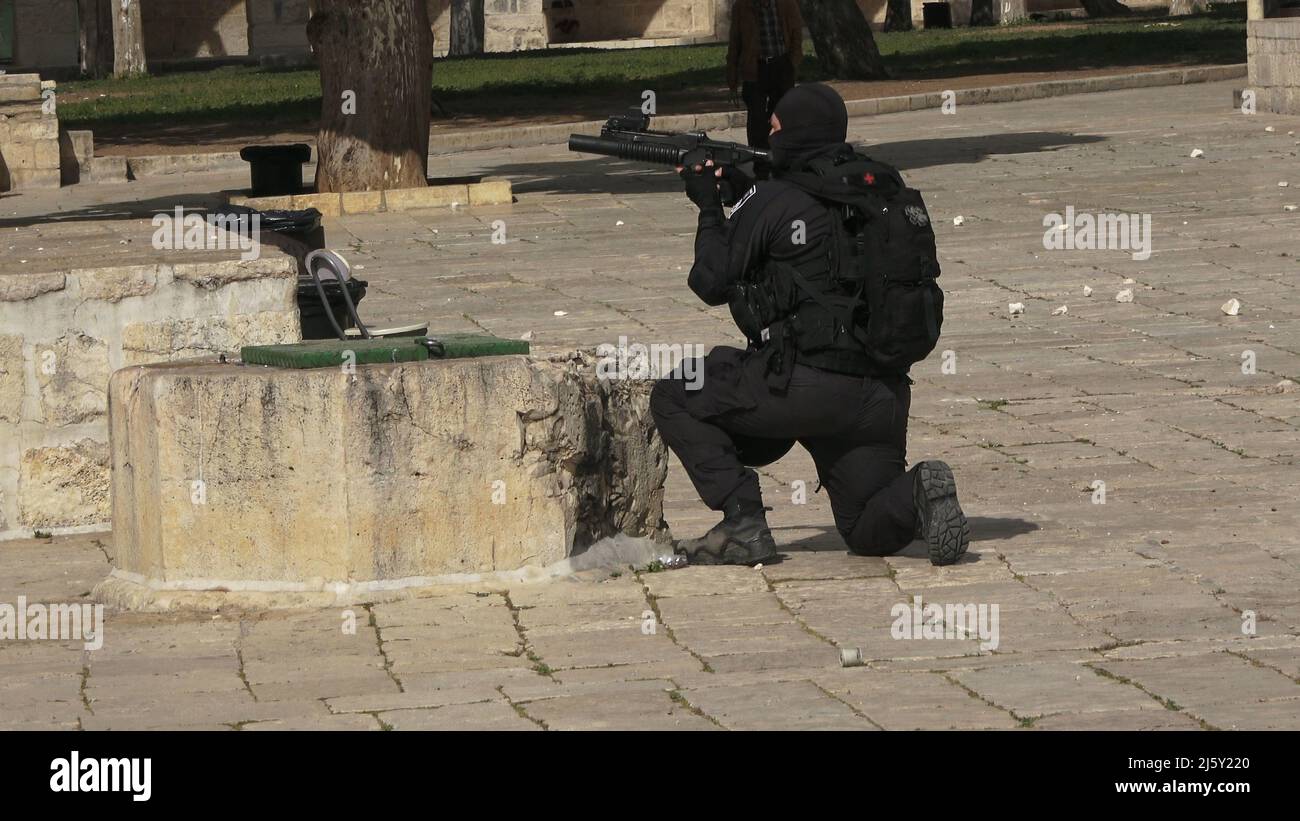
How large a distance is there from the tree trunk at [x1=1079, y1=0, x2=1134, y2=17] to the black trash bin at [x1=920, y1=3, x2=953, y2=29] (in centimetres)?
287

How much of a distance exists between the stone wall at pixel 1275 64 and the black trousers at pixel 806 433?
14141mm

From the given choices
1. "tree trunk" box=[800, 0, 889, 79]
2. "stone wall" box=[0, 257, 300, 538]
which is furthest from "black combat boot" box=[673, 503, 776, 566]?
"tree trunk" box=[800, 0, 889, 79]

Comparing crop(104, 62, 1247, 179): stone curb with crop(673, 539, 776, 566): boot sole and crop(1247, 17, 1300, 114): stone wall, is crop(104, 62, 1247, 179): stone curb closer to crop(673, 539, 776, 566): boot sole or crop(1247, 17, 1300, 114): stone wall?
crop(1247, 17, 1300, 114): stone wall

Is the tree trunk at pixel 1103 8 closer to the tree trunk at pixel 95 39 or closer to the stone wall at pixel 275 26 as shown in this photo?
the stone wall at pixel 275 26

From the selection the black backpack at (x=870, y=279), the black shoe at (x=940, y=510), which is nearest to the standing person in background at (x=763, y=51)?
the black backpack at (x=870, y=279)

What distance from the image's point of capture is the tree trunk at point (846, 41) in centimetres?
2655

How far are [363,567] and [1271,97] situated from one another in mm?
15580

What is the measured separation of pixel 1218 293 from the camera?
1152 centimetres

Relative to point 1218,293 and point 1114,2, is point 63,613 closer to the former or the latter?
point 1218,293

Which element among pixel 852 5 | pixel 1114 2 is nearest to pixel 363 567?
pixel 852 5

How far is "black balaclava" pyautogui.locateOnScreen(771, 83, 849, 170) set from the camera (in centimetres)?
647

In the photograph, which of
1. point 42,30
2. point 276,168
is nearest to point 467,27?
point 42,30

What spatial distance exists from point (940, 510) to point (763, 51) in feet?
40.0

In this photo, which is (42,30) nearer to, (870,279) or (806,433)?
(806,433)
